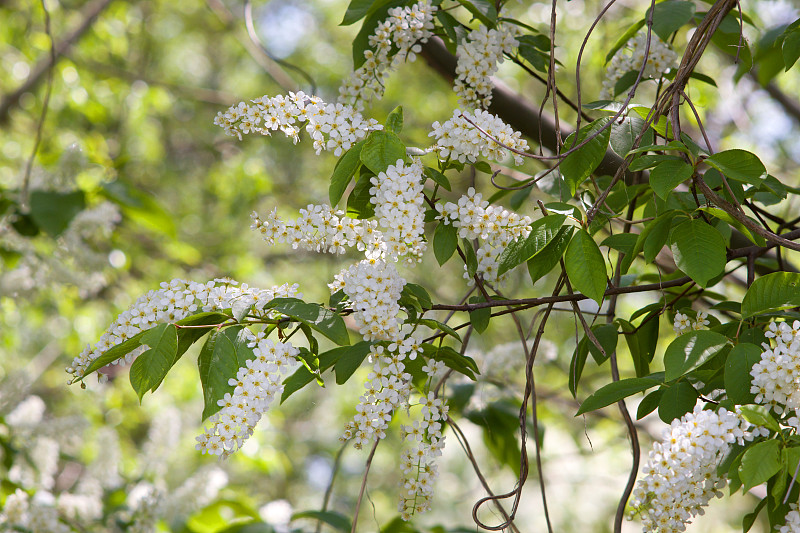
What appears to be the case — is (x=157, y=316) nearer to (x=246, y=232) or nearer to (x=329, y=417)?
(x=246, y=232)

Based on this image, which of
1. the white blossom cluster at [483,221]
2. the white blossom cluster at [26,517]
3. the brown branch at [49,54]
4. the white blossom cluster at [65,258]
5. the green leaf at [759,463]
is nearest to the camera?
the green leaf at [759,463]

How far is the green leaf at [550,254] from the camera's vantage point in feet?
2.61

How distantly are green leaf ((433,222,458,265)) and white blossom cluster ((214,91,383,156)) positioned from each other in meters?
0.15

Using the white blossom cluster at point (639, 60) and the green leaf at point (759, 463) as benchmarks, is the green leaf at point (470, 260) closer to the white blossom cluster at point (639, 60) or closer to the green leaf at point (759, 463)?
the green leaf at point (759, 463)

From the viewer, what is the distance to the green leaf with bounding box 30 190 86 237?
165 cm

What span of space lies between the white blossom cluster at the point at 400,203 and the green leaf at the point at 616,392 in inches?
10.6

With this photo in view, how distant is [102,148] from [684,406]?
2.93 m

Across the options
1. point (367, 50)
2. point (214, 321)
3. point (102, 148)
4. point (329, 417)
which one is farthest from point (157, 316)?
point (329, 417)

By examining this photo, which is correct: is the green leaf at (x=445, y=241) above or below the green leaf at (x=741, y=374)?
above

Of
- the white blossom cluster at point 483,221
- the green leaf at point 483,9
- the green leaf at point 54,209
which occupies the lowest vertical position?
the white blossom cluster at point 483,221

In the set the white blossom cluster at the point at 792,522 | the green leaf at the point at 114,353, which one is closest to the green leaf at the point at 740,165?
the white blossom cluster at the point at 792,522

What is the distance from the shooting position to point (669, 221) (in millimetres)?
791

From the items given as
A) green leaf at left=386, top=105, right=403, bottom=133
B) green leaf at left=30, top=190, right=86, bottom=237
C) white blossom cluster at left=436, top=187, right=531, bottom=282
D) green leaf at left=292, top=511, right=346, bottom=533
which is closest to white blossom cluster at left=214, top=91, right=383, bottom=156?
green leaf at left=386, top=105, right=403, bottom=133

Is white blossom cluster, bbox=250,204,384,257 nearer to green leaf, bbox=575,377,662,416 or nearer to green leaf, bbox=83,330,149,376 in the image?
green leaf, bbox=83,330,149,376
